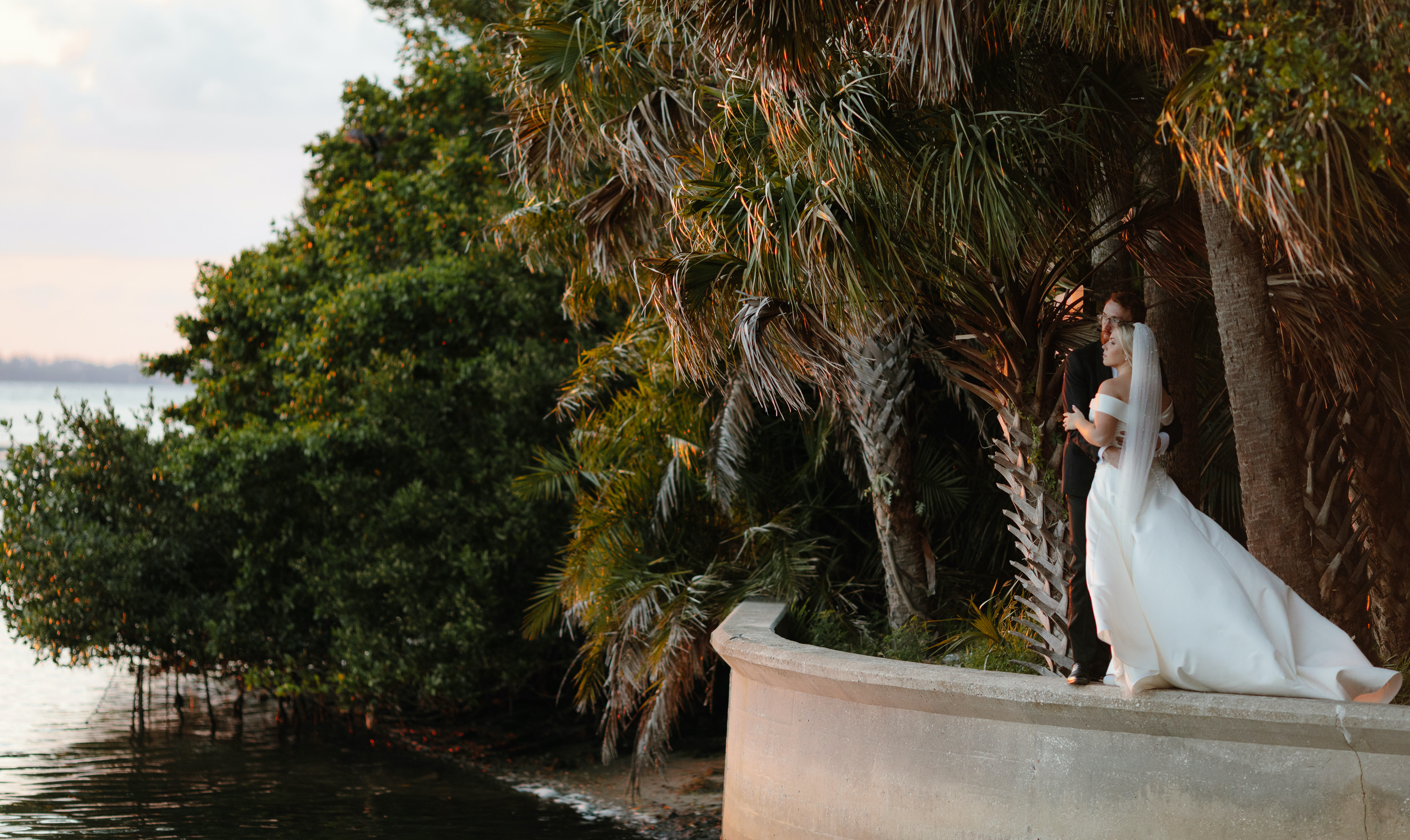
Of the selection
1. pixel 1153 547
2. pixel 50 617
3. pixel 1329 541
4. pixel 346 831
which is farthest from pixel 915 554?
pixel 50 617

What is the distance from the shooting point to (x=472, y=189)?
15.1 m

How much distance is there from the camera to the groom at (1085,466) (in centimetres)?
512

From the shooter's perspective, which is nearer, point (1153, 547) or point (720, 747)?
point (1153, 547)

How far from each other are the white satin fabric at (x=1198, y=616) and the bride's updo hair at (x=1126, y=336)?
1.00ft

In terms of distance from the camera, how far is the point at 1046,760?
16.0ft

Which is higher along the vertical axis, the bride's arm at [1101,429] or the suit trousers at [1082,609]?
the bride's arm at [1101,429]

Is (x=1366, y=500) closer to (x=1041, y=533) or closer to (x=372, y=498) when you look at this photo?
(x=1041, y=533)

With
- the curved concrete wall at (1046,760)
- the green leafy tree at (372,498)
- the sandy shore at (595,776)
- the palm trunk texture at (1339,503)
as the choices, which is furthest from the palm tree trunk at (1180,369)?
the green leafy tree at (372,498)

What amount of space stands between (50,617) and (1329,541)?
12828 millimetres

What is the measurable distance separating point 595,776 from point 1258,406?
27.0 feet

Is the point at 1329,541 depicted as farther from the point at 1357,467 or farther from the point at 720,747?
the point at 720,747

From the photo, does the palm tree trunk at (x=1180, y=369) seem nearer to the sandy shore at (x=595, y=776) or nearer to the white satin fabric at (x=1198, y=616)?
the white satin fabric at (x=1198, y=616)

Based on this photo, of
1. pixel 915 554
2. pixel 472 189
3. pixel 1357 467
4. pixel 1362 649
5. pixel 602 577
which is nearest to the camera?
pixel 1362 649

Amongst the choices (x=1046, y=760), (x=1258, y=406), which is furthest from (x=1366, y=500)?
(x=1046, y=760)
